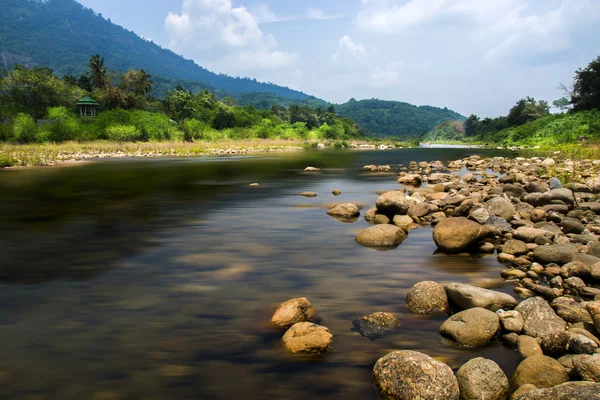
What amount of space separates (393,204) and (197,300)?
7279 millimetres

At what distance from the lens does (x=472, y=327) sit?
5102 mm

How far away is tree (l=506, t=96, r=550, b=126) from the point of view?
10631cm

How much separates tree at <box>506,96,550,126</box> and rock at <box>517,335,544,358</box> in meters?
119

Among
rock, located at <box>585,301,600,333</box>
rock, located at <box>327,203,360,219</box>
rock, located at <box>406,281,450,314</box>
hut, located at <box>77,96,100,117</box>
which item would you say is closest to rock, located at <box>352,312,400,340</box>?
rock, located at <box>406,281,450,314</box>

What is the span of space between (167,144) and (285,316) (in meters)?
61.8

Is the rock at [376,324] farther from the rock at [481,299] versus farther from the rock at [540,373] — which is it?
the rock at [540,373]

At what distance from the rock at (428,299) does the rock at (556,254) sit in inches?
111

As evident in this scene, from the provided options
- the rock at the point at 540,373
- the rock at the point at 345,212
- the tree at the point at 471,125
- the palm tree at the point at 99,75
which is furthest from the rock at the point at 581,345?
the tree at the point at 471,125

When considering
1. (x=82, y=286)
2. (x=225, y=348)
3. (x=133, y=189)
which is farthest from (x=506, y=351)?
(x=133, y=189)

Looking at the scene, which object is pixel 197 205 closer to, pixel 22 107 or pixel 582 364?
pixel 582 364

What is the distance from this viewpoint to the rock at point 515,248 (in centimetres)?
847

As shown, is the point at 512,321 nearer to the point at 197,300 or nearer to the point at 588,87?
the point at 197,300

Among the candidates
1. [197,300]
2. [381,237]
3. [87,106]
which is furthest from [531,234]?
[87,106]

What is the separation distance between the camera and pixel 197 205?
16562 mm
